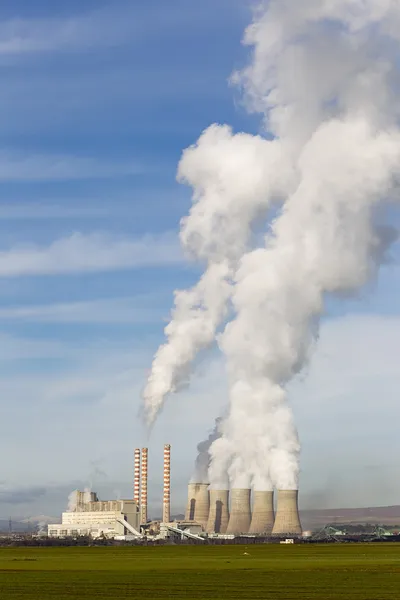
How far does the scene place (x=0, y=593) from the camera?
51781 millimetres

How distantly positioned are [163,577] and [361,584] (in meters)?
14.3

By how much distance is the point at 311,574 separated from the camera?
220 ft

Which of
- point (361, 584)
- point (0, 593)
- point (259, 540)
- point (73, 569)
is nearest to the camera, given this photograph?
point (0, 593)

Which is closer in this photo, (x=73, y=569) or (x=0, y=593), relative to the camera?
(x=0, y=593)

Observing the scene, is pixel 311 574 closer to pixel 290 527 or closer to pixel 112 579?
pixel 112 579

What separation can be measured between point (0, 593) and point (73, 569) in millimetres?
26564

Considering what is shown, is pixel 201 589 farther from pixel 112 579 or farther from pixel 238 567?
pixel 238 567

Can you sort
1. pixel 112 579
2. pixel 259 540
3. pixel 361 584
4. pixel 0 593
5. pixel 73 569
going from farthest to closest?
pixel 259 540
pixel 73 569
pixel 112 579
pixel 361 584
pixel 0 593

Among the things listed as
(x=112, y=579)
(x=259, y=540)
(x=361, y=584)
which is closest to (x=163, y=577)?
(x=112, y=579)

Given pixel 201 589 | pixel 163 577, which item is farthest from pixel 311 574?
pixel 201 589

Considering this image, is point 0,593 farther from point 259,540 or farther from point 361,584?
point 259,540

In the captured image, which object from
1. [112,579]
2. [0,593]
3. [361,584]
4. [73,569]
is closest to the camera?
[0,593]

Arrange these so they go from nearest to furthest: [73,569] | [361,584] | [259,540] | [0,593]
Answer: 1. [0,593]
2. [361,584]
3. [73,569]
4. [259,540]

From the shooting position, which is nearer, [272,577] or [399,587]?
[399,587]
